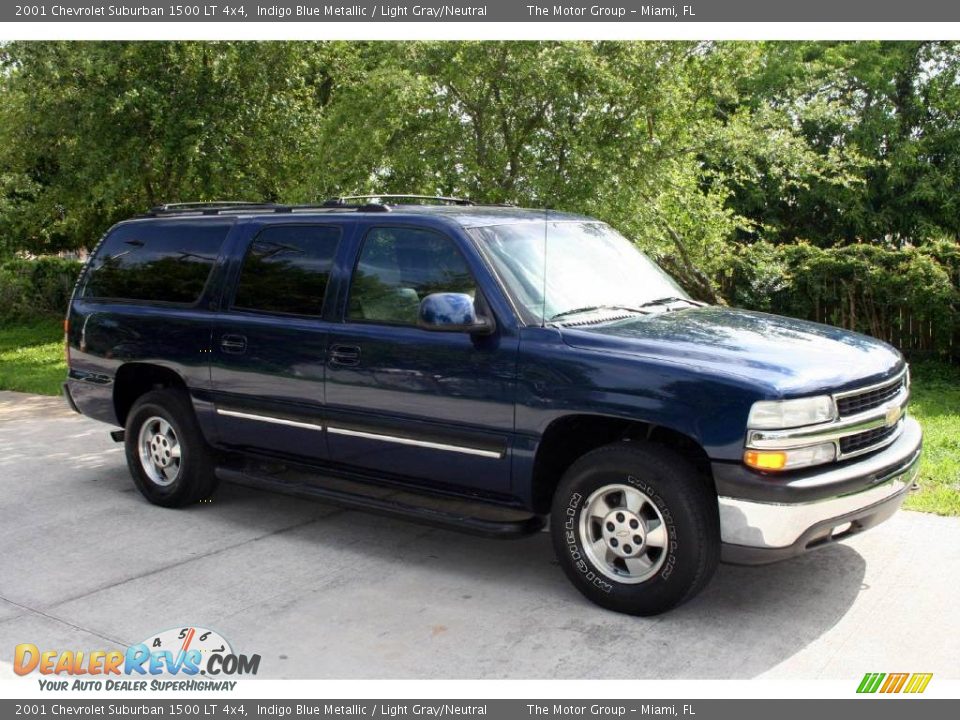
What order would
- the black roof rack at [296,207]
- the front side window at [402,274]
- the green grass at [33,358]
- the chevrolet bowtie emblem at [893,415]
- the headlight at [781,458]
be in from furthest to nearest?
the green grass at [33,358]
the black roof rack at [296,207]
the front side window at [402,274]
the chevrolet bowtie emblem at [893,415]
the headlight at [781,458]

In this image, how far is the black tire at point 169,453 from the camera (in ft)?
22.2

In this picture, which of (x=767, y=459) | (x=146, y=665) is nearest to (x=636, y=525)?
(x=767, y=459)

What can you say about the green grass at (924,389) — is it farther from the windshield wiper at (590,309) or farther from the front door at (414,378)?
the front door at (414,378)

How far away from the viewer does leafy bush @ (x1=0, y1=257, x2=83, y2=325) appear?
66.4 ft

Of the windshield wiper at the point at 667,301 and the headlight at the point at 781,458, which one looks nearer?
the headlight at the point at 781,458

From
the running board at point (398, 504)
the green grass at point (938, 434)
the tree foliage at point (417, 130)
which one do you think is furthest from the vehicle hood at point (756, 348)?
the tree foliage at point (417, 130)

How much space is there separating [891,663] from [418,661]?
2.00 meters

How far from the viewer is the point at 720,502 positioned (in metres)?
4.59

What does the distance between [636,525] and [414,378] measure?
1432 mm

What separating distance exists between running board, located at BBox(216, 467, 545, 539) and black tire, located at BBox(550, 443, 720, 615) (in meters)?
0.27

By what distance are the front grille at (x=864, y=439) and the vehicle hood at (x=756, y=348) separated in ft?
0.81

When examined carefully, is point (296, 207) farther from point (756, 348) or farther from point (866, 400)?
point (866, 400)

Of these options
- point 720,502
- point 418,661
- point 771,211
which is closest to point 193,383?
point 418,661

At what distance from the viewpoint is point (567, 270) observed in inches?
224
